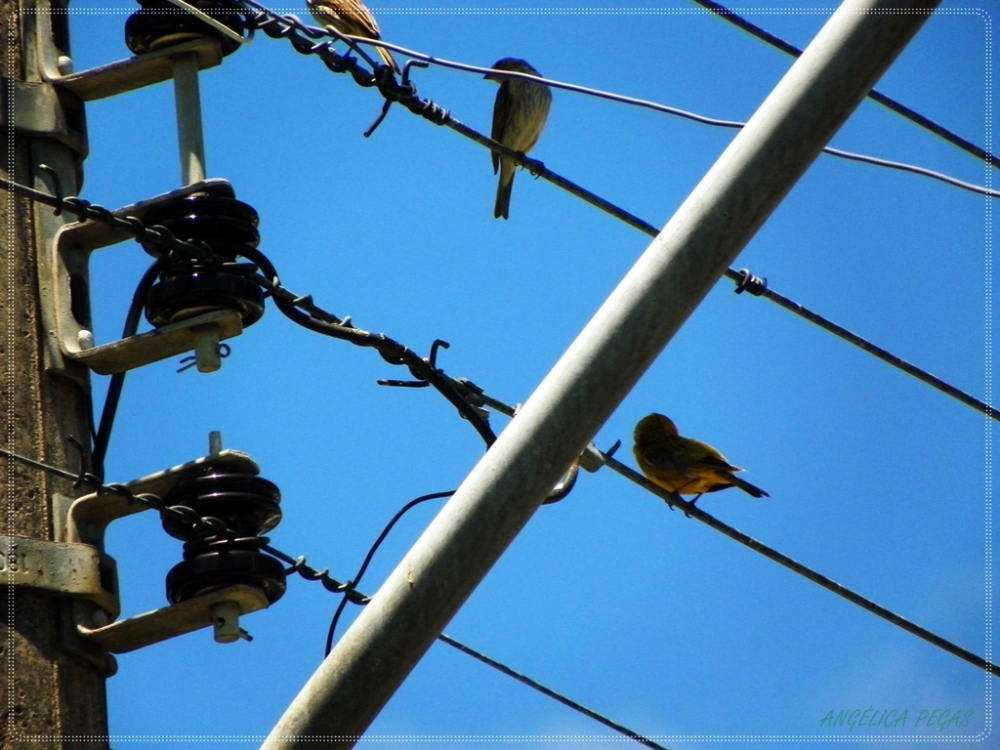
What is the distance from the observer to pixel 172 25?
5176mm

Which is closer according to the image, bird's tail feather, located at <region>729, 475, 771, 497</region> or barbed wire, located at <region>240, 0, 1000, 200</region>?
barbed wire, located at <region>240, 0, 1000, 200</region>

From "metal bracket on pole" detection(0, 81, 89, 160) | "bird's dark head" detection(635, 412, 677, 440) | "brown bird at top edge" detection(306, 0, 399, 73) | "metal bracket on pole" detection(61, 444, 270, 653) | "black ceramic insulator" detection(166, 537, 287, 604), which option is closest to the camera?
"metal bracket on pole" detection(61, 444, 270, 653)

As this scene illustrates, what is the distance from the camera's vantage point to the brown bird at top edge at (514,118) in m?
11.2

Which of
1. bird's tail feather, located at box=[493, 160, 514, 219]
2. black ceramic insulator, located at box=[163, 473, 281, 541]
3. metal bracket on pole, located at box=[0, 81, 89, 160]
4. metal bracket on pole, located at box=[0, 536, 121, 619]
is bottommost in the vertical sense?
metal bracket on pole, located at box=[0, 536, 121, 619]

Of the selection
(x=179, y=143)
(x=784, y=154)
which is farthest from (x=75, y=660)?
→ (x=784, y=154)

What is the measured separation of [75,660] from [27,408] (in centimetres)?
82

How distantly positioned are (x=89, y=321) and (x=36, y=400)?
43 centimetres

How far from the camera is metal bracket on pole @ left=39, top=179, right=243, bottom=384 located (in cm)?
476

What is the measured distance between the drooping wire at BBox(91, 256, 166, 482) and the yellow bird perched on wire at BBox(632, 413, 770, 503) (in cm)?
448

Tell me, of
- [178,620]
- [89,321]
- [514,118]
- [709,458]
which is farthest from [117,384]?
[514,118]

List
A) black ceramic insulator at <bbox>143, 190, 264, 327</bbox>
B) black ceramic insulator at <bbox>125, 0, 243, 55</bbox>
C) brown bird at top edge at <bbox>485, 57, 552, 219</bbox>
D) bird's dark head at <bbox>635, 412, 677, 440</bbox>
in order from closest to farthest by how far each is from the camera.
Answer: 1. black ceramic insulator at <bbox>143, 190, 264, 327</bbox>
2. black ceramic insulator at <bbox>125, 0, 243, 55</bbox>
3. bird's dark head at <bbox>635, 412, 677, 440</bbox>
4. brown bird at top edge at <bbox>485, 57, 552, 219</bbox>

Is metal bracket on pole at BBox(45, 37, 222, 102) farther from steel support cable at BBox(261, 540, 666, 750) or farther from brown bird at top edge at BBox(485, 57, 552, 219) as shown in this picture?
brown bird at top edge at BBox(485, 57, 552, 219)

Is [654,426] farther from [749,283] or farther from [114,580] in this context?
[114,580]

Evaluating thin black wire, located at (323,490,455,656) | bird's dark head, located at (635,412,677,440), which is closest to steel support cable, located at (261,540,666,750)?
thin black wire, located at (323,490,455,656)
